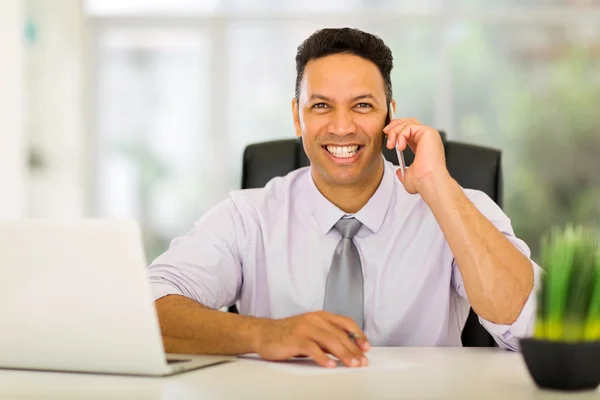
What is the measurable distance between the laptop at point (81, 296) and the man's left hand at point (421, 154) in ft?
2.40

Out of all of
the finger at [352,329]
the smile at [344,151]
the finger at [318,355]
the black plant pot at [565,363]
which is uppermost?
the smile at [344,151]

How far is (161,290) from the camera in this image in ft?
5.57

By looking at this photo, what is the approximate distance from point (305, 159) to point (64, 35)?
14.3 ft

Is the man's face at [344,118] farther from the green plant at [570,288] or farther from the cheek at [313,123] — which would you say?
the green plant at [570,288]

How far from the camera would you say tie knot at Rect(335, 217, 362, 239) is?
194cm

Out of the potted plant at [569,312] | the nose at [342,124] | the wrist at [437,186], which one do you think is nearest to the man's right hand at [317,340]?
the potted plant at [569,312]

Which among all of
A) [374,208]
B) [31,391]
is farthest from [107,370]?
[374,208]

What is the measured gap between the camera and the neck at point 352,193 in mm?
2016

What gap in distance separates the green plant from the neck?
3.16 feet

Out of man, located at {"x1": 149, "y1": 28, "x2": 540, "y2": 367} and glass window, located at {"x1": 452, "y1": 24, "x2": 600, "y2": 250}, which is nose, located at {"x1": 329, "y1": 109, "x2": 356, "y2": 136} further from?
glass window, located at {"x1": 452, "y1": 24, "x2": 600, "y2": 250}

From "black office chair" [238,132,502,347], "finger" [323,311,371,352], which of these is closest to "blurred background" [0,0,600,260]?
"black office chair" [238,132,502,347]

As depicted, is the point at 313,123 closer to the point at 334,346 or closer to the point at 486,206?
the point at 486,206

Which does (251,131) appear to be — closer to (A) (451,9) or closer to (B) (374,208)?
(A) (451,9)

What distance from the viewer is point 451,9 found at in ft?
20.4
